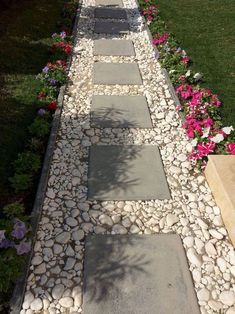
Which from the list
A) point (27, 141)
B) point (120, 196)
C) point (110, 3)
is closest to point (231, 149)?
point (120, 196)

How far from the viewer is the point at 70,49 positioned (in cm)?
940

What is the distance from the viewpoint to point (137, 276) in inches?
166

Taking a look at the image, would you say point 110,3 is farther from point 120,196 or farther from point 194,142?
point 120,196

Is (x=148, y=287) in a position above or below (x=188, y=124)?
below

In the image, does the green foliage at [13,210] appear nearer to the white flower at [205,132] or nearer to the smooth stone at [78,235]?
the smooth stone at [78,235]

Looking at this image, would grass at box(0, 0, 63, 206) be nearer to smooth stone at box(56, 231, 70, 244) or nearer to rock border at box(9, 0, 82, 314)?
rock border at box(9, 0, 82, 314)

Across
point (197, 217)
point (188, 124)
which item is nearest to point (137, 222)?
point (197, 217)

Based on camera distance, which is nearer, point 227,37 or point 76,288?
point 76,288

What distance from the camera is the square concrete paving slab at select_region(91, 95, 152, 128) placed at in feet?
22.6

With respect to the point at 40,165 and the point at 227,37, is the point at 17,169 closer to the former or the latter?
the point at 40,165

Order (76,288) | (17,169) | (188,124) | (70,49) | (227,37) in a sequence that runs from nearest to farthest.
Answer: (76,288)
(17,169)
(188,124)
(70,49)
(227,37)

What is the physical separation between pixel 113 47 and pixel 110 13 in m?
3.35

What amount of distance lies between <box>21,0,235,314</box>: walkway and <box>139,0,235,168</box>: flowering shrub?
273mm

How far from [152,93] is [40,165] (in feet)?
11.9
